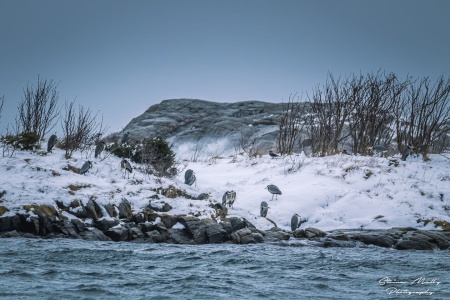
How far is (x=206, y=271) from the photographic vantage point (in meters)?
7.14

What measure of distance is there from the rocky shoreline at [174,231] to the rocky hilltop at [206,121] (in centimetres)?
1872

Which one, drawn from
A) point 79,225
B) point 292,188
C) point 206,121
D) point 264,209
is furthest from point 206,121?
point 79,225

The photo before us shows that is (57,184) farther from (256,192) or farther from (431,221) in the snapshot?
(431,221)

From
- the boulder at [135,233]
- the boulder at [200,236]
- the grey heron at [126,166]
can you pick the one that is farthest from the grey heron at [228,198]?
the boulder at [135,233]

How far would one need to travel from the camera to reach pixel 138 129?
3619 centimetres

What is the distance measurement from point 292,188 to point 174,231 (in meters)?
5.74

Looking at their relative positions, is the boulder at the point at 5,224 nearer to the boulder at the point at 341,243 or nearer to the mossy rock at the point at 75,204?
the mossy rock at the point at 75,204

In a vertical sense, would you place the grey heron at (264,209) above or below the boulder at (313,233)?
above

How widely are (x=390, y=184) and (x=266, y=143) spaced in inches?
662

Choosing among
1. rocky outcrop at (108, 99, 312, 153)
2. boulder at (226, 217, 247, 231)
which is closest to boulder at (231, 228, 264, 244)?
boulder at (226, 217, 247, 231)

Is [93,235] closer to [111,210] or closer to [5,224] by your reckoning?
[111,210]

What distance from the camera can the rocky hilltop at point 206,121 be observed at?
3534 cm

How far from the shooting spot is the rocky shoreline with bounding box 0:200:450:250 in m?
10.8

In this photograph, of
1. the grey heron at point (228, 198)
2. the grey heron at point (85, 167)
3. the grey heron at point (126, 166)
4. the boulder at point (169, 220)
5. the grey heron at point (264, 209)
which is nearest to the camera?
the boulder at point (169, 220)
